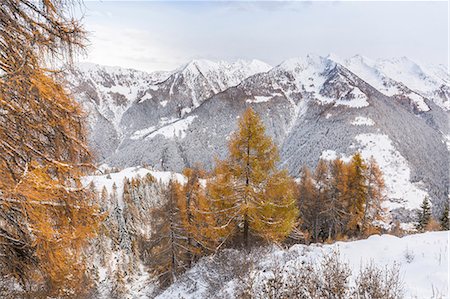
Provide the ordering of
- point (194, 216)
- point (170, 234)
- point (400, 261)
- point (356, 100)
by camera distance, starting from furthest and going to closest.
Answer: point (356, 100), point (170, 234), point (194, 216), point (400, 261)

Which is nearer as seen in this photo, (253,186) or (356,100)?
(253,186)

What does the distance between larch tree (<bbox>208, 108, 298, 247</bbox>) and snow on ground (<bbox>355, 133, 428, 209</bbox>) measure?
286 ft

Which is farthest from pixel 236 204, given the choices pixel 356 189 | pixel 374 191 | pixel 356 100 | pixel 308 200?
pixel 356 100

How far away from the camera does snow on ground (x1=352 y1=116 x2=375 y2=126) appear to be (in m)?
156

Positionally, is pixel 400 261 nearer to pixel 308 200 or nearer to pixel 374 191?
pixel 374 191

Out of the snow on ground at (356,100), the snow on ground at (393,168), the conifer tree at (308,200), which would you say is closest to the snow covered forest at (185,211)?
the conifer tree at (308,200)

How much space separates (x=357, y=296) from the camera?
4.39 m

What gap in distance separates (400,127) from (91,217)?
186 meters

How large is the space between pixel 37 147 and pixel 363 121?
172052mm

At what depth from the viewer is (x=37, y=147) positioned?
3.67 m

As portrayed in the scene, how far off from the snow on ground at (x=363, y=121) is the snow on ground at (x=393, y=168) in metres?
10.7

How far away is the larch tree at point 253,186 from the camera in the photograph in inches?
475

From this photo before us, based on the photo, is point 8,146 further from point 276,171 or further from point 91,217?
point 276,171

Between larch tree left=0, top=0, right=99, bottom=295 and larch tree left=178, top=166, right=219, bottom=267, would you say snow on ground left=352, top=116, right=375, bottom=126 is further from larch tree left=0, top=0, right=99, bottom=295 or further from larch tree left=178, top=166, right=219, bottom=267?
larch tree left=0, top=0, right=99, bottom=295
